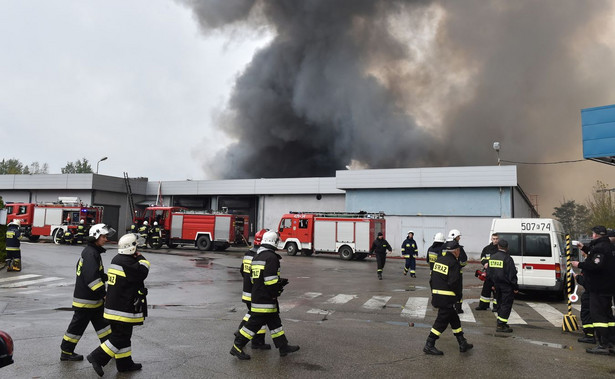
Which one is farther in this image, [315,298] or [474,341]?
[315,298]

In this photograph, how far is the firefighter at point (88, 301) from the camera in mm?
4871

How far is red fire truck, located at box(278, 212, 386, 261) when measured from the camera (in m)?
22.9

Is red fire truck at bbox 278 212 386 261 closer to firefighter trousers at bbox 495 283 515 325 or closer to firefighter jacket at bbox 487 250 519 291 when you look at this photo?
Result: firefighter jacket at bbox 487 250 519 291

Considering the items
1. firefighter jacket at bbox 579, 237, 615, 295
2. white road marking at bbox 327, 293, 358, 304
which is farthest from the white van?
firefighter jacket at bbox 579, 237, 615, 295

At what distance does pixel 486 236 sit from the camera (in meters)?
27.4

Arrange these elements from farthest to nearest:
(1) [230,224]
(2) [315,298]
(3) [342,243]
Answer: (1) [230,224]
(3) [342,243]
(2) [315,298]

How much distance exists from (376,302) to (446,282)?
4.51 m

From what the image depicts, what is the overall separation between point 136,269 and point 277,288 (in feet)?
5.45

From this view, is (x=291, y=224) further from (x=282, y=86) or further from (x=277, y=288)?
(x=282, y=86)

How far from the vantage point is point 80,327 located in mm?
4922

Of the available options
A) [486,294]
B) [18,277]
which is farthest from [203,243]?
[486,294]

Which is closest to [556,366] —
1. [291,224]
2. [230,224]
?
[291,224]

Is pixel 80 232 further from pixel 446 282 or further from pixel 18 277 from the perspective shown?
pixel 446 282

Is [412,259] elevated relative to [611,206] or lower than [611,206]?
lower
